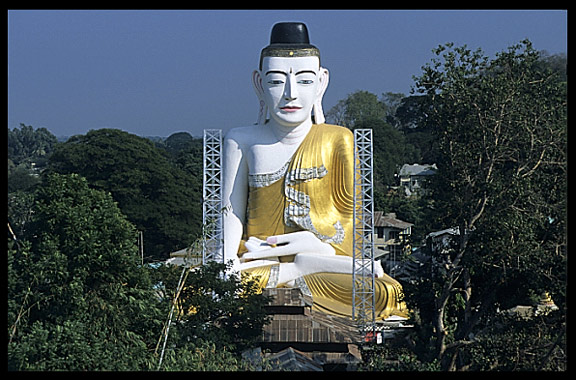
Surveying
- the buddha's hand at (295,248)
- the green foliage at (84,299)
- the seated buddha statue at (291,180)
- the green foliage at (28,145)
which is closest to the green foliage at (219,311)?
A: the green foliage at (84,299)

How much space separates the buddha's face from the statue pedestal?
377 centimetres

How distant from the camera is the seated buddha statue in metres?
13.0

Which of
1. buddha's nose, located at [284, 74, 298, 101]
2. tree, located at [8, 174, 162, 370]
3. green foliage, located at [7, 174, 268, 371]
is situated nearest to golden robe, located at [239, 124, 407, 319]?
buddha's nose, located at [284, 74, 298, 101]

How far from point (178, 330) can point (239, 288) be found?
5.22ft

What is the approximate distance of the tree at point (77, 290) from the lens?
25.3 feet

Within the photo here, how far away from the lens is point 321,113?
555 inches

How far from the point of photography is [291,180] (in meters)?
13.6

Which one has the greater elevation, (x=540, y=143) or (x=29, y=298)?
(x=540, y=143)

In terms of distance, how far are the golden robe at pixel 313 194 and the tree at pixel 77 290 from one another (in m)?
4.94

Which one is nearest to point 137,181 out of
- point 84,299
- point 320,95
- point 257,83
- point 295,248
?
point 257,83

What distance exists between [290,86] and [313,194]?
65.1 inches

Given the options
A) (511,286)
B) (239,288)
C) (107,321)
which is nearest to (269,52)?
(239,288)

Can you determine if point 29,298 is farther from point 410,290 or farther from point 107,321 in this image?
point 410,290

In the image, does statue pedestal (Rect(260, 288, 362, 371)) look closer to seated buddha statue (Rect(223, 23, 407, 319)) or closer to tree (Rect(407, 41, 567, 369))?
tree (Rect(407, 41, 567, 369))
